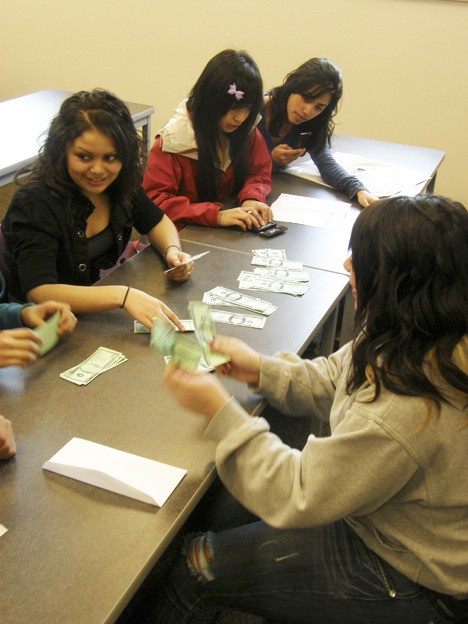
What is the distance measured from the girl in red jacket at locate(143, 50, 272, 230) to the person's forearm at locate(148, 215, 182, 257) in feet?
0.62

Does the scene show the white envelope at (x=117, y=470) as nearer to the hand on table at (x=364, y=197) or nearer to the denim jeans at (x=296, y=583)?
the denim jeans at (x=296, y=583)

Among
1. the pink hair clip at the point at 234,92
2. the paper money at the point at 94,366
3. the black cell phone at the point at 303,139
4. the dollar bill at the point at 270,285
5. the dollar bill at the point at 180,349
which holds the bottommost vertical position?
the dollar bill at the point at 270,285

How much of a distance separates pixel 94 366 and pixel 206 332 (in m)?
0.29

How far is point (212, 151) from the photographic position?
2.48m

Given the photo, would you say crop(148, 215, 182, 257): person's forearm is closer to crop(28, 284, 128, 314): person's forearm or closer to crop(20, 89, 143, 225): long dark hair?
crop(20, 89, 143, 225): long dark hair

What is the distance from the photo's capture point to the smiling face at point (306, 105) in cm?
272

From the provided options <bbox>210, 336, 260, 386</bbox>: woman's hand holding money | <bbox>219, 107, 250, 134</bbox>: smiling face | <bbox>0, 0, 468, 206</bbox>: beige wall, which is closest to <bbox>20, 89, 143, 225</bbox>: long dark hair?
<bbox>219, 107, 250, 134</bbox>: smiling face

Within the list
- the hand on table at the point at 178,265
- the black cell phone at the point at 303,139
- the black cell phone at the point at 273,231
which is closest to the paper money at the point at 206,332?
the hand on table at the point at 178,265

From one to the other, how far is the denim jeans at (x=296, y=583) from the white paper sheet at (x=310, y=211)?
144 cm

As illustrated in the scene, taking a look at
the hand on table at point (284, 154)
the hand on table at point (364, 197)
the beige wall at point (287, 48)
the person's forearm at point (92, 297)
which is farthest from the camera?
the beige wall at point (287, 48)

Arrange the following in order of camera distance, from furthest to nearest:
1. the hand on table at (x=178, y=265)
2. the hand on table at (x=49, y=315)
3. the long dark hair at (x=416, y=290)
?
the hand on table at (x=178, y=265), the hand on table at (x=49, y=315), the long dark hair at (x=416, y=290)

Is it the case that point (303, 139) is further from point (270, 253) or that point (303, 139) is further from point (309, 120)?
point (270, 253)

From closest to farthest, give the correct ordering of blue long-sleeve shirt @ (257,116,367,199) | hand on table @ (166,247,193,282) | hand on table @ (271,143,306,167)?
hand on table @ (166,247,193,282) → blue long-sleeve shirt @ (257,116,367,199) → hand on table @ (271,143,306,167)

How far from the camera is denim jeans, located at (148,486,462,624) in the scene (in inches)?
47.9
